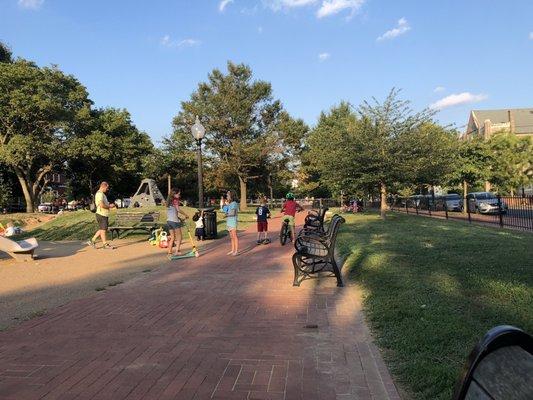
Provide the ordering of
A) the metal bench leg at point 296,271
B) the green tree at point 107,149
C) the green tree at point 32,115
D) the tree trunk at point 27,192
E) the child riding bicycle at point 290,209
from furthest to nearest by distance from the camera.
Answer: the green tree at point 107,149, the tree trunk at point 27,192, the green tree at point 32,115, the child riding bicycle at point 290,209, the metal bench leg at point 296,271

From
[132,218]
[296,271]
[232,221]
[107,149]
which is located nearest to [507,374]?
[296,271]

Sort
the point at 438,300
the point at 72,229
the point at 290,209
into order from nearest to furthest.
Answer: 1. the point at 438,300
2. the point at 290,209
3. the point at 72,229

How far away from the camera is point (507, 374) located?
5.11 ft

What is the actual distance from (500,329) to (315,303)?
4.83 m

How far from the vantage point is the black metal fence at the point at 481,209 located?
15172mm

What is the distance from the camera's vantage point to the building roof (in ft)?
280

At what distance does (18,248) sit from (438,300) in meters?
9.17

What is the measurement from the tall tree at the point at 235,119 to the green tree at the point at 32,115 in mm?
10027

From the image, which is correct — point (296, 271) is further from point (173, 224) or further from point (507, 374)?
point (507, 374)

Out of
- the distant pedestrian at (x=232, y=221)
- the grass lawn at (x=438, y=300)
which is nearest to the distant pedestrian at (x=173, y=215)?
the distant pedestrian at (x=232, y=221)

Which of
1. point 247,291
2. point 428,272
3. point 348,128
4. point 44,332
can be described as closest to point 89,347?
point 44,332

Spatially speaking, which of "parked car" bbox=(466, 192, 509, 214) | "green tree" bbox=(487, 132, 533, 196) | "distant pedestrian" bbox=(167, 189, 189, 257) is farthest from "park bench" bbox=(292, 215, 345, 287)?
"green tree" bbox=(487, 132, 533, 196)

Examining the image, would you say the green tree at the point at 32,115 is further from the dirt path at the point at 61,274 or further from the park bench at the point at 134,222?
the dirt path at the point at 61,274

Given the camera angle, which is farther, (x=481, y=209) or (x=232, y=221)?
(x=481, y=209)
